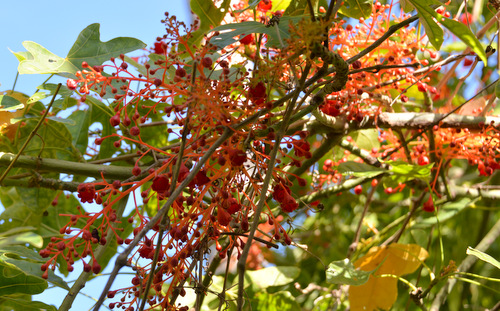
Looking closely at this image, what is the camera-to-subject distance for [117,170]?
1.50 m

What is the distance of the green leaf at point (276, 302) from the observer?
178cm

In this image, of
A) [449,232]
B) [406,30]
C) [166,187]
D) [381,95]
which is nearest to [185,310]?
[166,187]

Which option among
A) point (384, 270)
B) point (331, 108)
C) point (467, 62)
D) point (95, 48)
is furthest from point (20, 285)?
point (467, 62)

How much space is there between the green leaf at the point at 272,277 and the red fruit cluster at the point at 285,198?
0.79 metres

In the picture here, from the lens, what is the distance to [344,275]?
1391 mm

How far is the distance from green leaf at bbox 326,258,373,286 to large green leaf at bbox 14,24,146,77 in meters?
0.80

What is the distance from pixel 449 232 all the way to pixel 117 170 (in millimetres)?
1645

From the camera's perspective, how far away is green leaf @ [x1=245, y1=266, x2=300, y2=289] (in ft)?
6.16

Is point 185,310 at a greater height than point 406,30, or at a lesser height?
lesser

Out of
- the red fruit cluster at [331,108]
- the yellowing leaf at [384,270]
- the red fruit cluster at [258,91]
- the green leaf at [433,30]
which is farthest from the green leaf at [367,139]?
the red fruit cluster at [258,91]

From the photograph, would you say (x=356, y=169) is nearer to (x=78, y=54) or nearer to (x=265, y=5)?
(x=265, y=5)

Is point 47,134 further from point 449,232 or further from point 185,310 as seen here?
point 449,232

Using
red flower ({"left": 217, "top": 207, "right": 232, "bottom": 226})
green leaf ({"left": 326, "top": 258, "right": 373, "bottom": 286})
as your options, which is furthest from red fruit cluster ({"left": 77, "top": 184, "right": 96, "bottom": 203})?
green leaf ({"left": 326, "top": 258, "right": 373, "bottom": 286})

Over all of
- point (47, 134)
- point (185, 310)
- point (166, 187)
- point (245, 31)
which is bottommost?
point (185, 310)
